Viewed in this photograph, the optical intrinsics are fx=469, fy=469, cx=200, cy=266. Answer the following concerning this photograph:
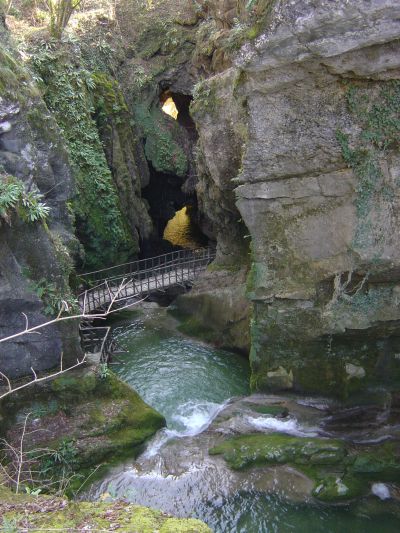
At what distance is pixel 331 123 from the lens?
1014 cm

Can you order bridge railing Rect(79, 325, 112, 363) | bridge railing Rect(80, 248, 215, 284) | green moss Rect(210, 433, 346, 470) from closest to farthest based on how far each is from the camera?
green moss Rect(210, 433, 346, 470) < bridge railing Rect(79, 325, 112, 363) < bridge railing Rect(80, 248, 215, 284)

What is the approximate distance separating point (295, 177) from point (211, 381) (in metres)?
7.10

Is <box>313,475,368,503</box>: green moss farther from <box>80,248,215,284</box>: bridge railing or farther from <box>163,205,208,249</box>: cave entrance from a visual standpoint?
<box>163,205,208,249</box>: cave entrance

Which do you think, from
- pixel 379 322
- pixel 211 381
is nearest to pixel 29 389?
pixel 211 381

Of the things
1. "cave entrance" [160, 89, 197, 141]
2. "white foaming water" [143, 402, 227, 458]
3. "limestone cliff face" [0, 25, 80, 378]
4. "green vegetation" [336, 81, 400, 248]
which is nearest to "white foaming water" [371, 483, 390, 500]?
"white foaming water" [143, 402, 227, 458]

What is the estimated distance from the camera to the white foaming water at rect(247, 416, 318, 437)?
468 inches

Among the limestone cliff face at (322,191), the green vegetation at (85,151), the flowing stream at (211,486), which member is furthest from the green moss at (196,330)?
the limestone cliff face at (322,191)

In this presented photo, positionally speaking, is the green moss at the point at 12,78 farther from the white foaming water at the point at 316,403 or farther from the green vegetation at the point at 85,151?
the white foaming water at the point at 316,403

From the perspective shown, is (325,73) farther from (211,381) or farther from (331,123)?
(211,381)

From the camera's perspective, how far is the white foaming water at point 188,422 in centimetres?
1183

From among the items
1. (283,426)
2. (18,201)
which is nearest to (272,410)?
(283,426)

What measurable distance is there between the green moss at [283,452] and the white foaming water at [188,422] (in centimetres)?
130

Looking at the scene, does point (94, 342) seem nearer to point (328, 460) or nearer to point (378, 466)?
point (328, 460)

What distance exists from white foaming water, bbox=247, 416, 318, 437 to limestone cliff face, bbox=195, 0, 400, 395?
3.13ft
